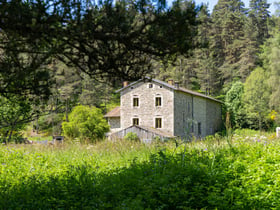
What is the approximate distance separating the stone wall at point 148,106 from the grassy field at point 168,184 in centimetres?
2029

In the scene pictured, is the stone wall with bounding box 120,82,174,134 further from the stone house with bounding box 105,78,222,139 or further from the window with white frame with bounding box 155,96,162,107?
the window with white frame with bounding box 155,96,162,107

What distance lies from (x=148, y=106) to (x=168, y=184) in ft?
77.1

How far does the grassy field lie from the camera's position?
405 cm

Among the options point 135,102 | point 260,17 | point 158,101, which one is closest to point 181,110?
point 158,101

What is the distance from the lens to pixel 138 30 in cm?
440

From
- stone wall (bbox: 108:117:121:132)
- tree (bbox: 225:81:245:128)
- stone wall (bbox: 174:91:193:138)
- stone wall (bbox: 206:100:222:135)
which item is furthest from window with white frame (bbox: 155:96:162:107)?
tree (bbox: 225:81:245:128)

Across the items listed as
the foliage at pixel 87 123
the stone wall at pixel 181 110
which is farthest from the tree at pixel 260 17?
the foliage at pixel 87 123

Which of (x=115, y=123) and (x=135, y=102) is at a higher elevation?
(x=135, y=102)

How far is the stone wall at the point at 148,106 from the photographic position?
26.9 m

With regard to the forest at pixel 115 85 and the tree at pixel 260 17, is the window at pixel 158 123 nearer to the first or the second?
the forest at pixel 115 85

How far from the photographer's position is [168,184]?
4.39m

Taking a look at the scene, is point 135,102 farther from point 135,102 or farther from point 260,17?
point 260,17

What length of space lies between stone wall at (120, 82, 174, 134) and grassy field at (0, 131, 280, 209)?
799 inches

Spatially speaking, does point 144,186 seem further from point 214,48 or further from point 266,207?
point 214,48
